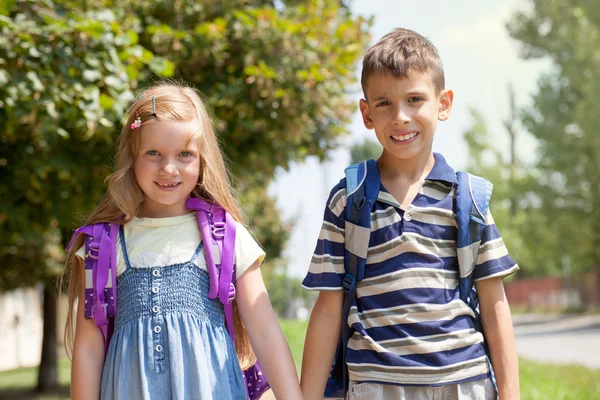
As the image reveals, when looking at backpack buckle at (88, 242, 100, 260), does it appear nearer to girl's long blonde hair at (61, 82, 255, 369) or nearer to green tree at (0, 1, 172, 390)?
girl's long blonde hair at (61, 82, 255, 369)

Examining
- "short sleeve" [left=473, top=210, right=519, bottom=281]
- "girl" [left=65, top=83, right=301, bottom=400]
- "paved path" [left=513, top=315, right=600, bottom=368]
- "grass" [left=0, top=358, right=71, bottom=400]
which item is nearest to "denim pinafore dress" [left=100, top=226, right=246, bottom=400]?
"girl" [left=65, top=83, right=301, bottom=400]

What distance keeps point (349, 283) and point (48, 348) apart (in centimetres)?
1293

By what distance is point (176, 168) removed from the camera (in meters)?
2.44

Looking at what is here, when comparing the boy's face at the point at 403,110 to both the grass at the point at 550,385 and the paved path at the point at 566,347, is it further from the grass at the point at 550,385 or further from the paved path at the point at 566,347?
the paved path at the point at 566,347

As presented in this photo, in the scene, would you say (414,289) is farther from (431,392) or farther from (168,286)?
(168,286)

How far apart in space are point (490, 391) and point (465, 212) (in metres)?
0.57

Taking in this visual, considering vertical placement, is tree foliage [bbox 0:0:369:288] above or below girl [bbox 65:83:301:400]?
above

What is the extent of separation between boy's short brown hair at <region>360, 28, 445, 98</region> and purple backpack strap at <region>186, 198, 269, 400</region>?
0.65m

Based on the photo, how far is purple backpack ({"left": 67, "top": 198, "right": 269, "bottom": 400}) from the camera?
241cm

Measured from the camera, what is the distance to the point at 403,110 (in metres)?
2.45

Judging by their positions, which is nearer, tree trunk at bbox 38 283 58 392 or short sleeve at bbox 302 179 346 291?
short sleeve at bbox 302 179 346 291

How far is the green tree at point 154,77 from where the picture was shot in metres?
5.19

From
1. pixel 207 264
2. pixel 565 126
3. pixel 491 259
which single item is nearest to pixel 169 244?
pixel 207 264

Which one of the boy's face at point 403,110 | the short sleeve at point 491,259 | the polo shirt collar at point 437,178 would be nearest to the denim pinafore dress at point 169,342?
the polo shirt collar at point 437,178
